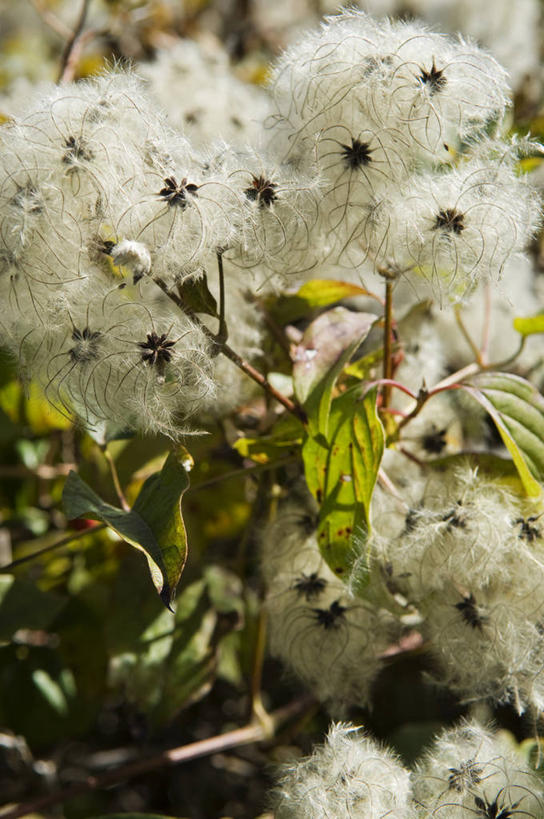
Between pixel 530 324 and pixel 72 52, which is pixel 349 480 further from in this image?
pixel 72 52

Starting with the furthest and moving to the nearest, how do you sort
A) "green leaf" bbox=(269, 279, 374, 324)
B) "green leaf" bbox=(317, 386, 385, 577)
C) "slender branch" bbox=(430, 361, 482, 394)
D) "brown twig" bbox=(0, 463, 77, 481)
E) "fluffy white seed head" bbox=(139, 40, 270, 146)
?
"fluffy white seed head" bbox=(139, 40, 270, 146), "brown twig" bbox=(0, 463, 77, 481), "green leaf" bbox=(269, 279, 374, 324), "slender branch" bbox=(430, 361, 482, 394), "green leaf" bbox=(317, 386, 385, 577)

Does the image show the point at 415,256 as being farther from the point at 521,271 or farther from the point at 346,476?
the point at 521,271

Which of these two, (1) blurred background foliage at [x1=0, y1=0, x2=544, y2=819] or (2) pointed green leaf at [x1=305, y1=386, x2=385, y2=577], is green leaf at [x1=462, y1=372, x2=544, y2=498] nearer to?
(2) pointed green leaf at [x1=305, y1=386, x2=385, y2=577]

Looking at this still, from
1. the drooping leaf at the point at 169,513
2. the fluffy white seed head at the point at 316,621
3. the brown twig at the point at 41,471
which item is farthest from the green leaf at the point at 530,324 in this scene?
the brown twig at the point at 41,471

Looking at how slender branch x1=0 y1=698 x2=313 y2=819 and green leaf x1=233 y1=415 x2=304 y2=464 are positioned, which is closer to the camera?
green leaf x1=233 y1=415 x2=304 y2=464

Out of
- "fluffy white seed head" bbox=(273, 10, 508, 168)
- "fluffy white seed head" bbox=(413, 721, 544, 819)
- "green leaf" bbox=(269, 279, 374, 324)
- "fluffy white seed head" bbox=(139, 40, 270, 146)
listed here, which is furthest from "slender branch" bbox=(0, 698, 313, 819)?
"fluffy white seed head" bbox=(139, 40, 270, 146)

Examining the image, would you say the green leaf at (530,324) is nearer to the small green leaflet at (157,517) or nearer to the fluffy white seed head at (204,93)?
the small green leaflet at (157,517)

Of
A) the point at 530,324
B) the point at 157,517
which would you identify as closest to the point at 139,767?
the point at 157,517

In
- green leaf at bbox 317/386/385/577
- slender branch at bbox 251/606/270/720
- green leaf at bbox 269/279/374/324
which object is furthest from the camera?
slender branch at bbox 251/606/270/720

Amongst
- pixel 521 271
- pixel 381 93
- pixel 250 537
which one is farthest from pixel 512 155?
pixel 250 537
